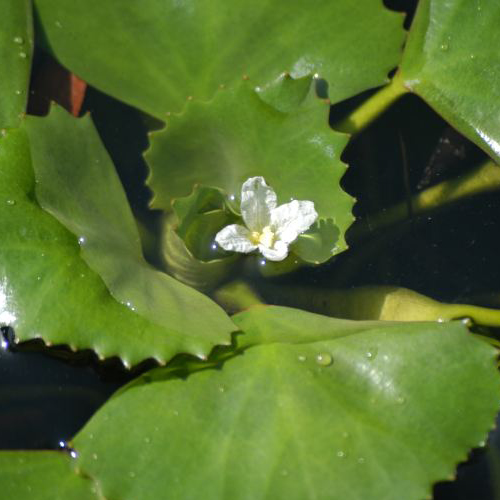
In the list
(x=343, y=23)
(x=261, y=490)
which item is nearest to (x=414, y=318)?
(x=261, y=490)

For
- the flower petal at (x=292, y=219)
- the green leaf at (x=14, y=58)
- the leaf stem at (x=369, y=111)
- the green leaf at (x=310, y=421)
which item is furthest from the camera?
the leaf stem at (x=369, y=111)

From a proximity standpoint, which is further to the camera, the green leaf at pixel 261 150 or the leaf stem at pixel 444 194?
the leaf stem at pixel 444 194

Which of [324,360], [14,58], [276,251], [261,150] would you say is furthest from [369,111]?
[14,58]

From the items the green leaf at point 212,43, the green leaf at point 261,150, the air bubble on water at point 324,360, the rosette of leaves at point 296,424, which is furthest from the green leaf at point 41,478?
the green leaf at point 212,43

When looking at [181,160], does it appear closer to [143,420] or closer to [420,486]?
[143,420]

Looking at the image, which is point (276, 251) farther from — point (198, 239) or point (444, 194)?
point (444, 194)

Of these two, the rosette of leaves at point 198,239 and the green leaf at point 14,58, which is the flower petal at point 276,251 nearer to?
the rosette of leaves at point 198,239

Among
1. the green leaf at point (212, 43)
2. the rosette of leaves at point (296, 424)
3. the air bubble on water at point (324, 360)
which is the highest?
the green leaf at point (212, 43)

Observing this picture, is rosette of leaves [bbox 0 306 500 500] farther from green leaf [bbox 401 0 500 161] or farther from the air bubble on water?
green leaf [bbox 401 0 500 161]
